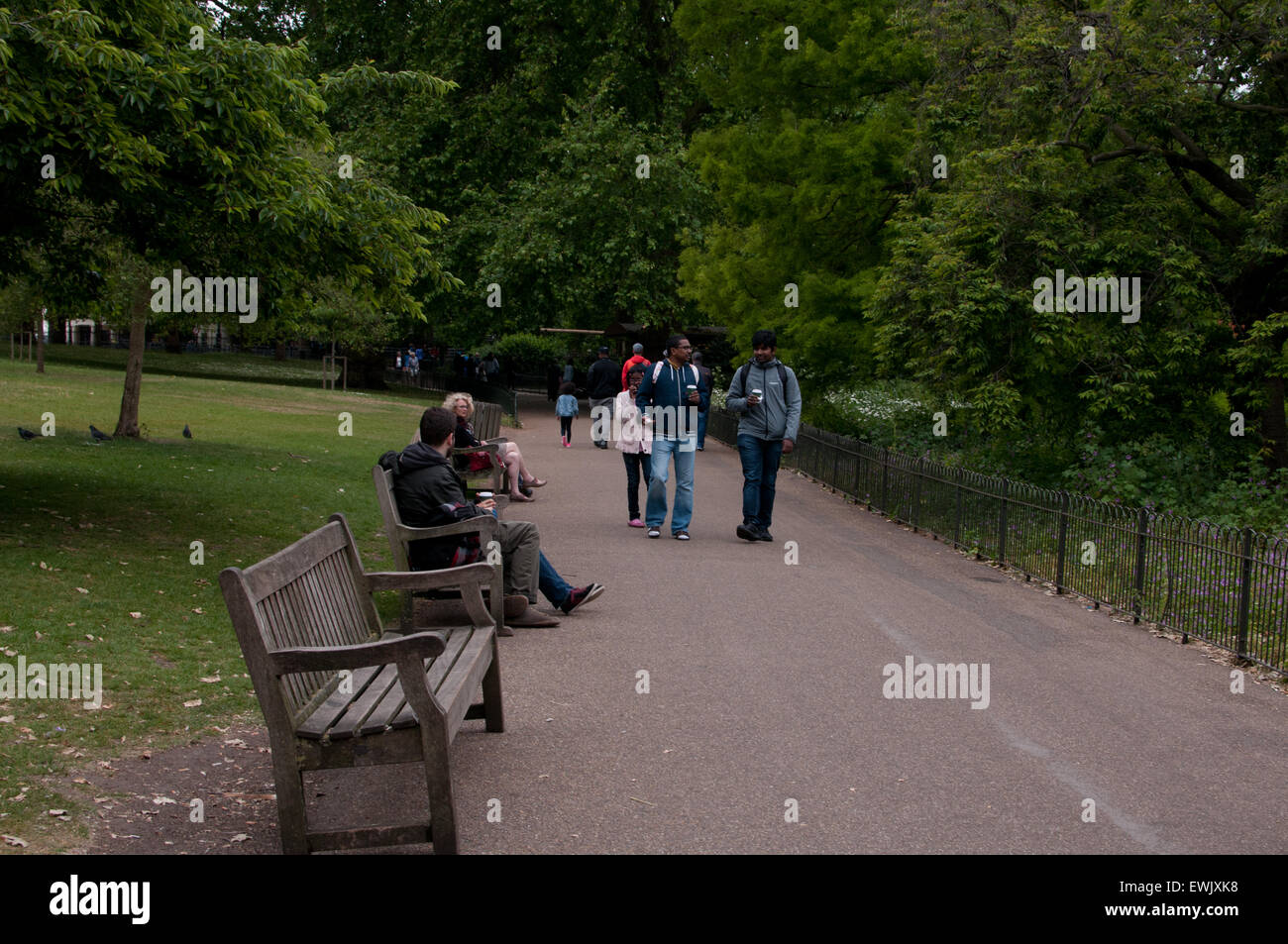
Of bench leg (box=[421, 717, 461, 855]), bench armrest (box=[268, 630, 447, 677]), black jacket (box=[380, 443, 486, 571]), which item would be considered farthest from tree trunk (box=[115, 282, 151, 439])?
bench leg (box=[421, 717, 461, 855])

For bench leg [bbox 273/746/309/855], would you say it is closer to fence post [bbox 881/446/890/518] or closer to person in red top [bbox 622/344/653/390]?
fence post [bbox 881/446/890/518]

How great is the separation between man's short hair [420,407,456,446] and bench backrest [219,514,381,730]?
70.6 inches

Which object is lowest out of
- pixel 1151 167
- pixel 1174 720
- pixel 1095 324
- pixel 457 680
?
pixel 1174 720

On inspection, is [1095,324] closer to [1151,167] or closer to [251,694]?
[1151,167]

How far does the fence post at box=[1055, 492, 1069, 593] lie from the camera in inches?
431

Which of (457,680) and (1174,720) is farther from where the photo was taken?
(1174,720)

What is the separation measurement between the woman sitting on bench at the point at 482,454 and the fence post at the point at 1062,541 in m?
5.64

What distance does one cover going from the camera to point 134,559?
9.91m

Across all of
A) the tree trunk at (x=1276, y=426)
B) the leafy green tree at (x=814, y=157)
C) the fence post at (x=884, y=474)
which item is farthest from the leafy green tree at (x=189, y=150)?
the tree trunk at (x=1276, y=426)

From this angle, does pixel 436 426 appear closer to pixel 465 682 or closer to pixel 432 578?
pixel 432 578

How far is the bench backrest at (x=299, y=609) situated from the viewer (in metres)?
4.43

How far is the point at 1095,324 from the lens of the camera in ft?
52.5

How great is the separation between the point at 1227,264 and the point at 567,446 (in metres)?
13.6

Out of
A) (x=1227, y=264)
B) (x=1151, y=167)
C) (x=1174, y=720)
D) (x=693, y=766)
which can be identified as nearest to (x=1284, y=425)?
(x=1227, y=264)
